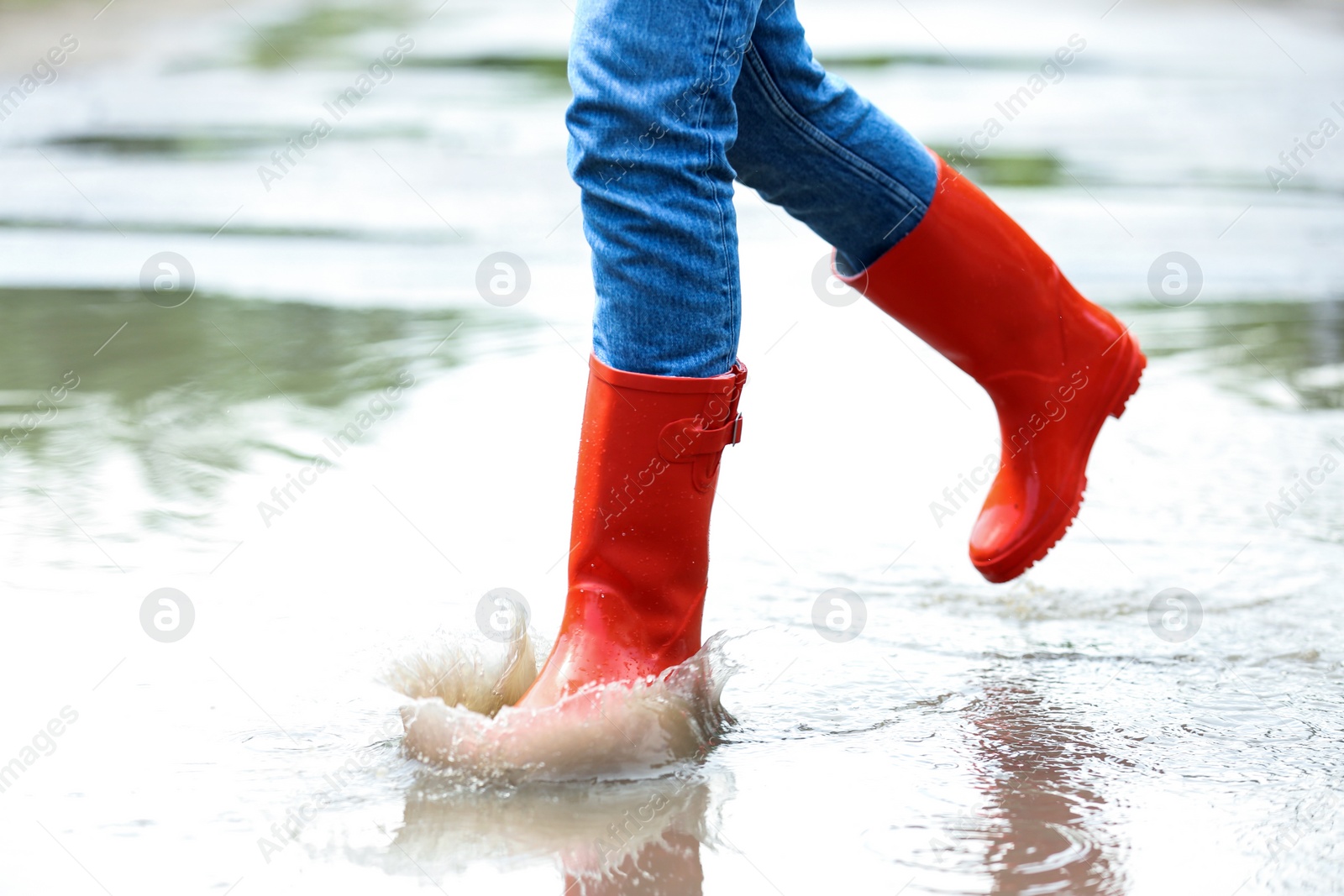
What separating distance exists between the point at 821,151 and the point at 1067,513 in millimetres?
488

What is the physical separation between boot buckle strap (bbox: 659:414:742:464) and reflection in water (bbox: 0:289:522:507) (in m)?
0.94

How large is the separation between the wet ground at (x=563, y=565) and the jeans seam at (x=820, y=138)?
476 mm

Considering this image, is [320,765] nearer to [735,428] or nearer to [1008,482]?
[735,428]

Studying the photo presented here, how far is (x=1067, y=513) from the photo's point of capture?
63.7 inches

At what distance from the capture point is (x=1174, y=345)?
2859mm

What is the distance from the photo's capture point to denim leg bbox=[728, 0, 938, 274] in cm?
143

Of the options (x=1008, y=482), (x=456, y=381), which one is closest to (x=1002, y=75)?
(x=456, y=381)

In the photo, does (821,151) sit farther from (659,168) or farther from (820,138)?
(659,168)

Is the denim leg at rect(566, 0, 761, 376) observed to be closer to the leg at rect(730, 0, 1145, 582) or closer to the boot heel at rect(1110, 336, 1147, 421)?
the leg at rect(730, 0, 1145, 582)

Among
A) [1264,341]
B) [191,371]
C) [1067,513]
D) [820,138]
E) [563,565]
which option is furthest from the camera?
[1264,341]

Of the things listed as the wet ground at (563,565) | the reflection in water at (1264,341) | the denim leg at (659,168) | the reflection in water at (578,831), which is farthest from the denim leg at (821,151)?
the reflection in water at (1264,341)

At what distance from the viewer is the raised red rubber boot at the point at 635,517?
4.28 ft

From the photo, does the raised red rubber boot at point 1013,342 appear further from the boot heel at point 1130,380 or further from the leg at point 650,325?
the leg at point 650,325

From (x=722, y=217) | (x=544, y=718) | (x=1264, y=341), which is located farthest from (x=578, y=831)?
(x=1264, y=341)
